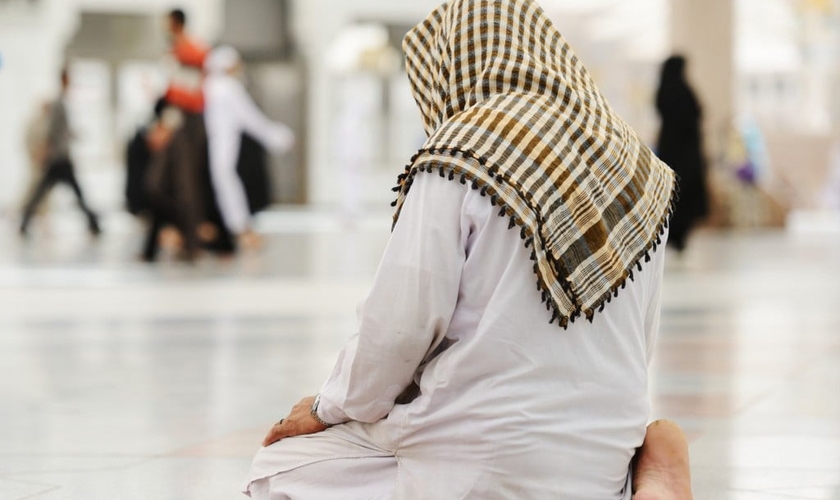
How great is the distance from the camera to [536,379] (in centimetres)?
260

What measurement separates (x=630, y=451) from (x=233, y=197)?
10536 mm

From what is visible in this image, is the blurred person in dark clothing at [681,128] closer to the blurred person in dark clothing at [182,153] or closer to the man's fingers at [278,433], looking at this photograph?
the blurred person in dark clothing at [182,153]

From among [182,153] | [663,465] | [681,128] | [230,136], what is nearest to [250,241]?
[230,136]

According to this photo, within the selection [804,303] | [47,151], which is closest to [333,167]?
[47,151]

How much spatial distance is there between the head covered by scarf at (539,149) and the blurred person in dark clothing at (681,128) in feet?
35.1

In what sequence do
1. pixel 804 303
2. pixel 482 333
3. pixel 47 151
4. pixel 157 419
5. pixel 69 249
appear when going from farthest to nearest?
pixel 47 151 < pixel 69 249 < pixel 804 303 < pixel 157 419 < pixel 482 333

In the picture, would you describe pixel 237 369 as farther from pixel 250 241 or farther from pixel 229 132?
pixel 250 241

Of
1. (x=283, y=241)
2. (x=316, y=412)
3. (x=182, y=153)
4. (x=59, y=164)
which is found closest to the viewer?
(x=316, y=412)

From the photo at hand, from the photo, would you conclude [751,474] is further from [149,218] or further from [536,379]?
→ [149,218]

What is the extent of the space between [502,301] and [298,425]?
55 cm

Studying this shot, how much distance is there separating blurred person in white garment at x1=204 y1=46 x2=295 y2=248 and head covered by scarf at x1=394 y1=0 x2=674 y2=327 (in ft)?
33.8

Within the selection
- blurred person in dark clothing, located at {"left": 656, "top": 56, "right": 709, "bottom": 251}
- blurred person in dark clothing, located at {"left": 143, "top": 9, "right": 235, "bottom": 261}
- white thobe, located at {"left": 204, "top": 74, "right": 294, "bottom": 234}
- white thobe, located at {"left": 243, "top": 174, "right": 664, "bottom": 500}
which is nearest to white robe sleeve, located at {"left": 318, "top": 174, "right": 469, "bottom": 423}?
white thobe, located at {"left": 243, "top": 174, "right": 664, "bottom": 500}

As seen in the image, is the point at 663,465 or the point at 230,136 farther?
the point at 230,136

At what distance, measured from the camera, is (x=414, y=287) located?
98.5 inches
